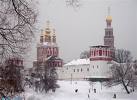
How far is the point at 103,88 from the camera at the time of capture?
51.2m

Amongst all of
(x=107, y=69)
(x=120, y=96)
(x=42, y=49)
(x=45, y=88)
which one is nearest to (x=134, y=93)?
(x=120, y=96)

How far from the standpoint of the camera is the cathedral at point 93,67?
62219mm

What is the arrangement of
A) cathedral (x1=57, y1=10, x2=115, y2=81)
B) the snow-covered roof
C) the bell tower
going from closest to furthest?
cathedral (x1=57, y1=10, x2=115, y2=81)
the snow-covered roof
the bell tower

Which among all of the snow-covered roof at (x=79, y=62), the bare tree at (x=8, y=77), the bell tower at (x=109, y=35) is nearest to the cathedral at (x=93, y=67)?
the snow-covered roof at (x=79, y=62)

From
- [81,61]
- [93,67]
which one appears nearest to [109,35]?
[81,61]

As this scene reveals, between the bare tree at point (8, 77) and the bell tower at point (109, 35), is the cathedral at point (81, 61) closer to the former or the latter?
the bell tower at point (109, 35)

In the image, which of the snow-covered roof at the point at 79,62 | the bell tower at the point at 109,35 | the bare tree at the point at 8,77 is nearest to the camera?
the bare tree at the point at 8,77

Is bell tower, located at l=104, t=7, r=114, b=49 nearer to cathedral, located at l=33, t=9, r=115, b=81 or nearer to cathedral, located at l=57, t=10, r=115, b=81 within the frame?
cathedral, located at l=33, t=9, r=115, b=81

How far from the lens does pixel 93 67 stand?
63344 mm

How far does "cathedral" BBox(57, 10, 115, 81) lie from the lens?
62219 millimetres

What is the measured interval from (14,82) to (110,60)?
185 feet

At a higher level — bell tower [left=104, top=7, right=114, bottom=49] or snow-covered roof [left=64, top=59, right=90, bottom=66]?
bell tower [left=104, top=7, right=114, bottom=49]

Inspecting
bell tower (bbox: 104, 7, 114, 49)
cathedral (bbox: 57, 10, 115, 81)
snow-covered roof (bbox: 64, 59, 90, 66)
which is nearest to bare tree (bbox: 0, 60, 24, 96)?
cathedral (bbox: 57, 10, 115, 81)

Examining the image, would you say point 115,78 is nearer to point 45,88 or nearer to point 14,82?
point 45,88
